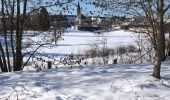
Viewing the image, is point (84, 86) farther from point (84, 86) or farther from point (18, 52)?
point (18, 52)

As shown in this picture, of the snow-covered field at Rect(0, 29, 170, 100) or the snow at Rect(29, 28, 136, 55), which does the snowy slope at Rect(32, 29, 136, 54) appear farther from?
the snow-covered field at Rect(0, 29, 170, 100)

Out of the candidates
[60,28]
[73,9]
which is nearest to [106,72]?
[73,9]

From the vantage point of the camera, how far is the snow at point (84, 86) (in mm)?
7156

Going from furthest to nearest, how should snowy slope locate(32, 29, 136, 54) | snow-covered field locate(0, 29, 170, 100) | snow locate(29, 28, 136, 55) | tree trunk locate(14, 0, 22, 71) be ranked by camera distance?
1. snowy slope locate(32, 29, 136, 54)
2. snow locate(29, 28, 136, 55)
3. tree trunk locate(14, 0, 22, 71)
4. snow-covered field locate(0, 29, 170, 100)

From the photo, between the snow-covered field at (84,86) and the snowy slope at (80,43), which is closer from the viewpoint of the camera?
the snow-covered field at (84,86)

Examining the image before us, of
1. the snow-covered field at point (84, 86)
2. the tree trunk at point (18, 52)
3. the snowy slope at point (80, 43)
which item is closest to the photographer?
the snow-covered field at point (84, 86)

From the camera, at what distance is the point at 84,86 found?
7.70m

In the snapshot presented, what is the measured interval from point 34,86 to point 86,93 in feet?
3.75

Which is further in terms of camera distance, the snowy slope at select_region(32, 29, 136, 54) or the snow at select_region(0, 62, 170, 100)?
the snowy slope at select_region(32, 29, 136, 54)

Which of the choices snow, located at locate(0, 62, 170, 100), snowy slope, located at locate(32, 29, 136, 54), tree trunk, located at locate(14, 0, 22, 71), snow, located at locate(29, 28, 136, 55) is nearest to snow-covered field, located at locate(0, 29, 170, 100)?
snow, located at locate(0, 62, 170, 100)

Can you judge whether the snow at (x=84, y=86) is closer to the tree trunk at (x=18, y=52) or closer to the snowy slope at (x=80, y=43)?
the tree trunk at (x=18, y=52)

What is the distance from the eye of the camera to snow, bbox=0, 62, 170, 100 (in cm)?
716

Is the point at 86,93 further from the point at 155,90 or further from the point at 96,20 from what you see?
the point at 96,20

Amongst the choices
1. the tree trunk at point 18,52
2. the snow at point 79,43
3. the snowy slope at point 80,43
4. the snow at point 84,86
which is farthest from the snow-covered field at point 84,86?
the snowy slope at point 80,43
